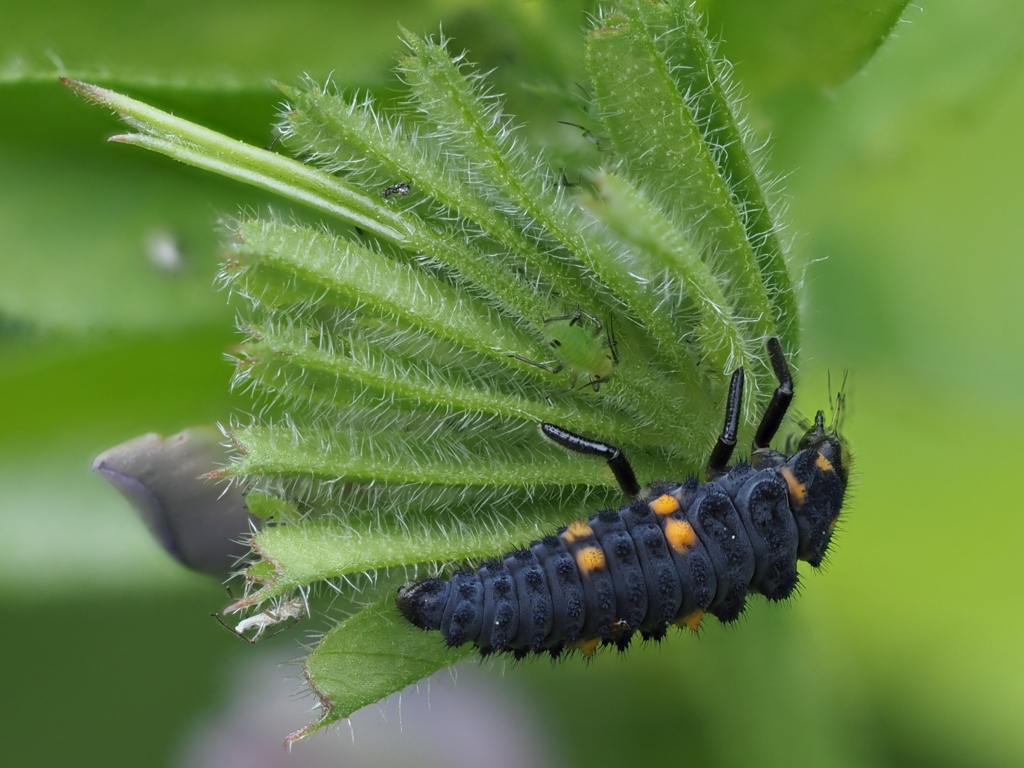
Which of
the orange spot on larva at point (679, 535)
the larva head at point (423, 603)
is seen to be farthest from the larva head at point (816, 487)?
the larva head at point (423, 603)

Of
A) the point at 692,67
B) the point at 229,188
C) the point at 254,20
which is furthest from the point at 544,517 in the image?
the point at 254,20

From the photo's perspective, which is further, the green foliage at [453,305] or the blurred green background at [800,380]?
the blurred green background at [800,380]

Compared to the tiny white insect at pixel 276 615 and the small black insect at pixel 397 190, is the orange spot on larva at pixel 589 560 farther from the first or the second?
the small black insect at pixel 397 190

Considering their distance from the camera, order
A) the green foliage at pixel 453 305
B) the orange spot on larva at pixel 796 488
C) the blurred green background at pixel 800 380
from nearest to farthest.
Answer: the green foliage at pixel 453 305 → the orange spot on larva at pixel 796 488 → the blurred green background at pixel 800 380

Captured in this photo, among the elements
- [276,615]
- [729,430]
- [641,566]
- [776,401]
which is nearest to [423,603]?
[276,615]

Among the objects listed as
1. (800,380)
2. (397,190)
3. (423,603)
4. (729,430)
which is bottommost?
(423,603)

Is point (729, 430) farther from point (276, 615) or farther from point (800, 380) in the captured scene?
point (276, 615)
